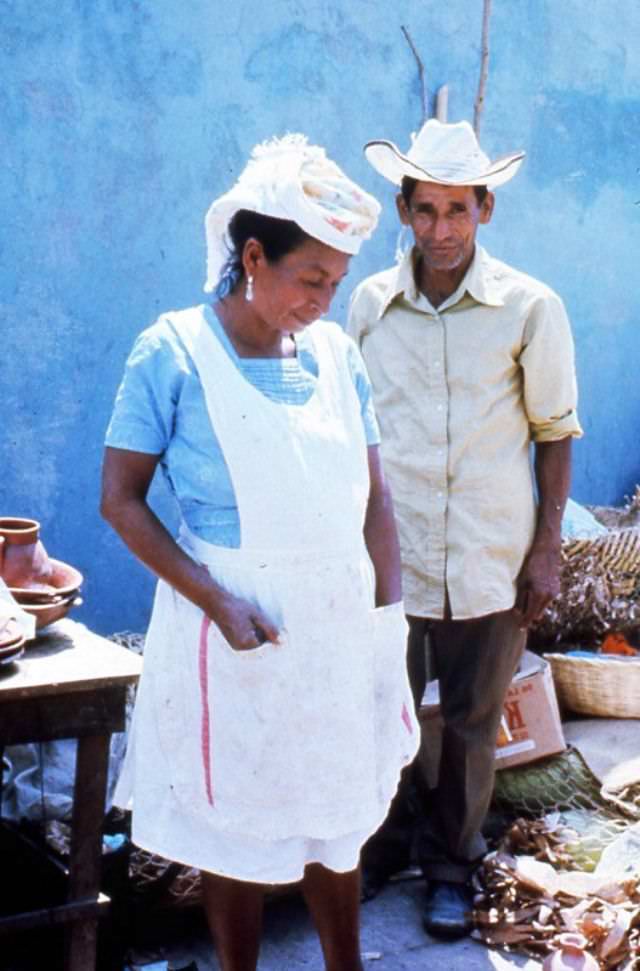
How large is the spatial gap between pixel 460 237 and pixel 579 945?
1.93 metres

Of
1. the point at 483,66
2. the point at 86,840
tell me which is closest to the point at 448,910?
the point at 86,840

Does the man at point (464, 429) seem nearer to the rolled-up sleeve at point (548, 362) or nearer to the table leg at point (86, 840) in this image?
the rolled-up sleeve at point (548, 362)

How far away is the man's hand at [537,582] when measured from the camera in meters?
3.41

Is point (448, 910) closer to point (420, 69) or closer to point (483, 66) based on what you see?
point (420, 69)

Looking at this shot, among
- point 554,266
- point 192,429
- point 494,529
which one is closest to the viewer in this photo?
point 192,429

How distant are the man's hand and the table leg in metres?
1.33

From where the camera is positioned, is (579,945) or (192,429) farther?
(579,945)

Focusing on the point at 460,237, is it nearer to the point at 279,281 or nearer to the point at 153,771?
the point at 279,281

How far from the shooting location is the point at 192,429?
2350 mm

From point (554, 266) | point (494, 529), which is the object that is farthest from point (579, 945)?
point (554, 266)

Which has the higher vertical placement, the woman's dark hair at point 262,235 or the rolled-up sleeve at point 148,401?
the woman's dark hair at point 262,235

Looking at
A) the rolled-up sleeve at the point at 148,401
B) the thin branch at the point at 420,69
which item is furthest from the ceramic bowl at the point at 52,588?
the thin branch at the point at 420,69

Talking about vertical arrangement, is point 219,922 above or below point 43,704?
below

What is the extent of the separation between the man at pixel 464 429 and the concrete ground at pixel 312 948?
78mm
